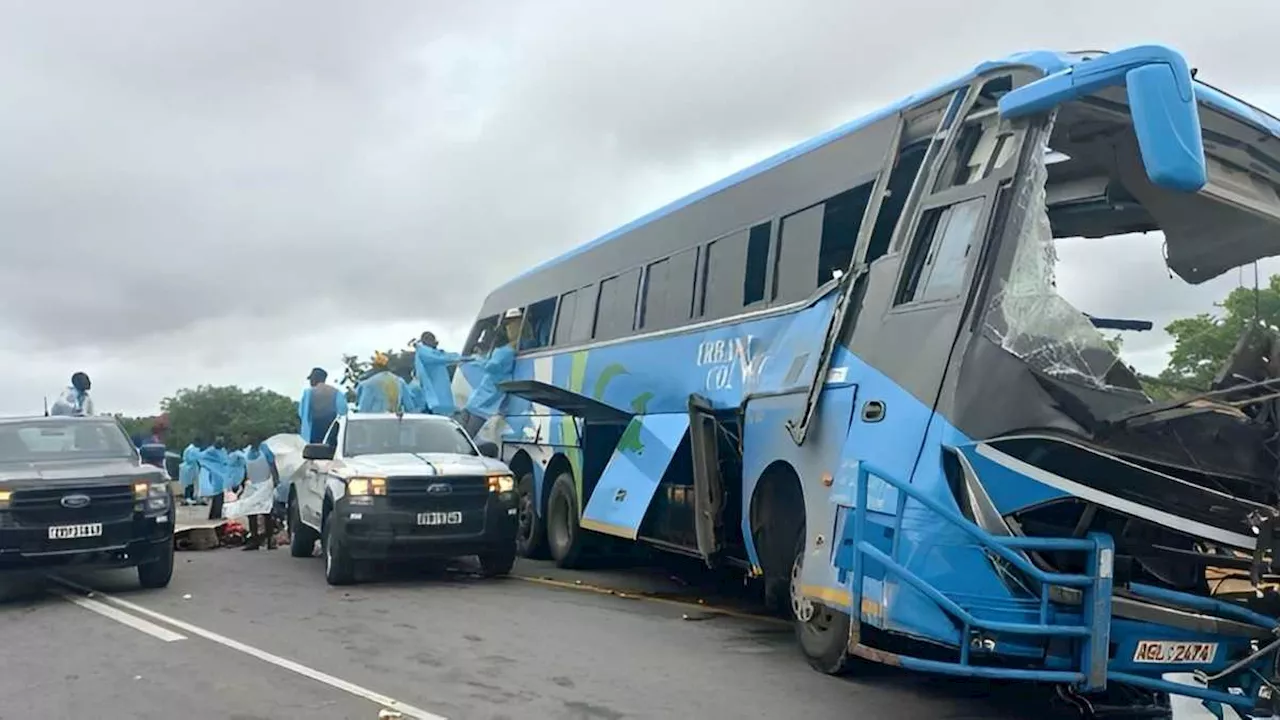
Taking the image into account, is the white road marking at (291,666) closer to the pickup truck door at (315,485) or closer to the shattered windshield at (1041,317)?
the pickup truck door at (315,485)

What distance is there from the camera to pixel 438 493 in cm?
1121

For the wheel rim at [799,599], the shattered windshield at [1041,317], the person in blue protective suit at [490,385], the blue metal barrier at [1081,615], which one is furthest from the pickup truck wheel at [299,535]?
the shattered windshield at [1041,317]

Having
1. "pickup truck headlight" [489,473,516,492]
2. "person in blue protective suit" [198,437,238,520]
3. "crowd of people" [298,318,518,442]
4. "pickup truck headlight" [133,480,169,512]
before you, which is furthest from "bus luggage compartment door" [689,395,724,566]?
"person in blue protective suit" [198,437,238,520]

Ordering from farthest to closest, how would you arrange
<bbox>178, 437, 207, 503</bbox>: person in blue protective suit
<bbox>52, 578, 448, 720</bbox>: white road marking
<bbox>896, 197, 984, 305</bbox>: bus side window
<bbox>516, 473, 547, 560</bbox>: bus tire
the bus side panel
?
<bbox>178, 437, 207, 503</bbox>: person in blue protective suit
<bbox>516, 473, 547, 560</bbox>: bus tire
the bus side panel
<bbox>52, 578, 448, 720</bbox>: white road marking
<bbox>896, 197, 984, 305</bbox>: bus side window

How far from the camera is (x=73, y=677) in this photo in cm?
737

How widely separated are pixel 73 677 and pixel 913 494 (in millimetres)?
5702

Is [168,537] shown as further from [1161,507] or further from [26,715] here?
[1161,507]

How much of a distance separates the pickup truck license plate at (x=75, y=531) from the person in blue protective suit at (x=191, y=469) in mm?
16685

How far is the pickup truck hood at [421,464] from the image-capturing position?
37.0ft

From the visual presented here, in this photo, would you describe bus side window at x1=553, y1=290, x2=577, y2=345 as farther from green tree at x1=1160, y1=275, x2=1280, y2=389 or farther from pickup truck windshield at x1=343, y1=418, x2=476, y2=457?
green tree at x1=1160, y1=275, x2=1280, y2=389

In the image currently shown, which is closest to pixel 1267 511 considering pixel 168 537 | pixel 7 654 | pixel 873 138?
pixel 873 138

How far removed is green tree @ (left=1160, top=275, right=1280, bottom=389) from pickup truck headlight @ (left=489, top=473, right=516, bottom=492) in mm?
6958

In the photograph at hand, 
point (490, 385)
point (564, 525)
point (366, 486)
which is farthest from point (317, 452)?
point (490, 385)

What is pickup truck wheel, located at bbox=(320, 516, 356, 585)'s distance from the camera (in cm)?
1112
